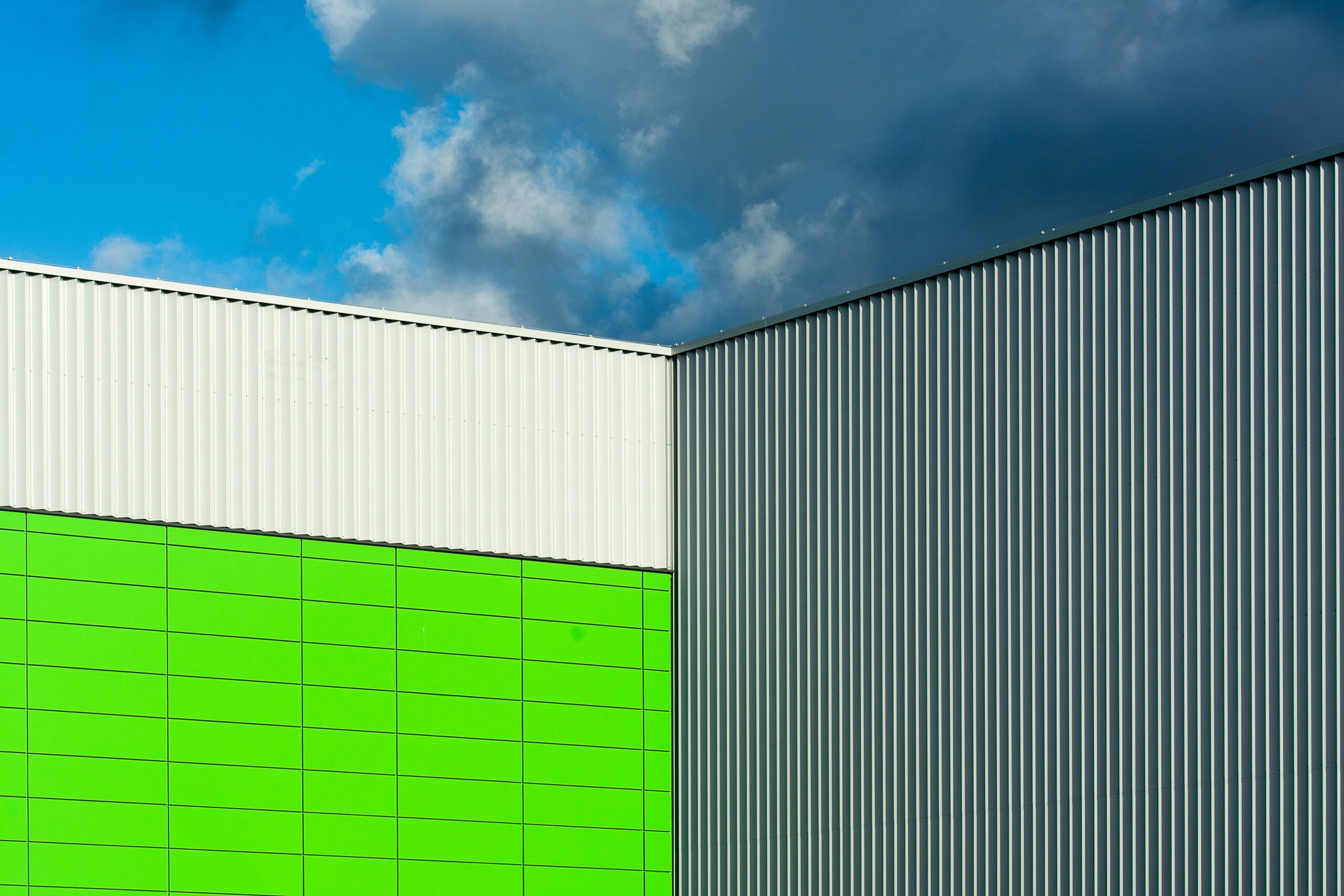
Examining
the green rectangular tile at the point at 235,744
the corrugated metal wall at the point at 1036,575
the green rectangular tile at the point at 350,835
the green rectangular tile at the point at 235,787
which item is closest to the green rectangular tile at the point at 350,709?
the green rectangular tile at the point at 235,744

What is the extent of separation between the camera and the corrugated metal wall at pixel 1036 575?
1505cm

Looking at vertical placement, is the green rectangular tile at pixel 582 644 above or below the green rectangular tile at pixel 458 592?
below

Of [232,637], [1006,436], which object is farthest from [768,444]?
[232,637]

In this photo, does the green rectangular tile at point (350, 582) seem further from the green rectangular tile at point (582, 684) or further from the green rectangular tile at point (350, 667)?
the green rectangular tile at point (582, 684)

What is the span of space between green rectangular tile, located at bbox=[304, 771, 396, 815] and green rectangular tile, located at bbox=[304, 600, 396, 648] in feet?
5.73

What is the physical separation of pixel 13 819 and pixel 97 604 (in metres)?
2.70

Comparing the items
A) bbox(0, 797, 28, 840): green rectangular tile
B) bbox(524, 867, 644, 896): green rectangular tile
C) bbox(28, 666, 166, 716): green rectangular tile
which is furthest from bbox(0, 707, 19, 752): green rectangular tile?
bbox(524, 867, 644, 896): green rectangular tile

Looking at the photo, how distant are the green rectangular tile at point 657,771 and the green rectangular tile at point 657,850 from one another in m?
0.66

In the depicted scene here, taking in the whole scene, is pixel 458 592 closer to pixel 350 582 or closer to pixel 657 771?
pixel 350 582

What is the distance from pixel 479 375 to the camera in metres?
21.5

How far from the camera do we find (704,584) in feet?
72.3

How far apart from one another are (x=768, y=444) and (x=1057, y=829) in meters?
6.97

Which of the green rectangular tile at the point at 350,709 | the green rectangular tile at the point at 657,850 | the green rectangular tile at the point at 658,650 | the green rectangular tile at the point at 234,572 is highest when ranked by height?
the green rectangular tile at the point at 234,572

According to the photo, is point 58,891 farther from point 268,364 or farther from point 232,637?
point 268,364
